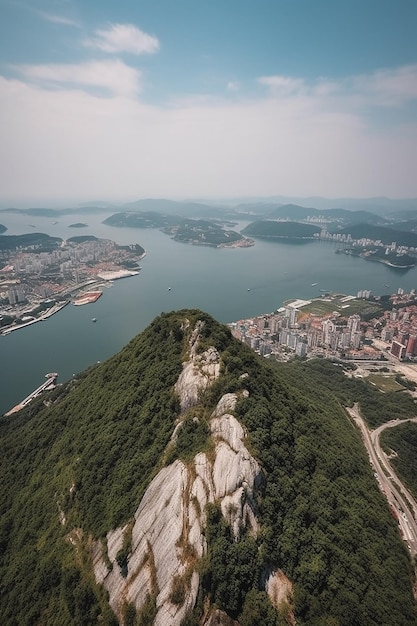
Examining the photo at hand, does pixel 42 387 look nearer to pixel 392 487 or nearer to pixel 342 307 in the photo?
pixel 392 487

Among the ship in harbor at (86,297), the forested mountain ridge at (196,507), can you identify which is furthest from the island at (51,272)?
the forested mountain ridge at (196,507)

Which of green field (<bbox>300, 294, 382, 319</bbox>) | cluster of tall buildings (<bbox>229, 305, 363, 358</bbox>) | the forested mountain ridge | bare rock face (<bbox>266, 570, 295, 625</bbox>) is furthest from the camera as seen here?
green field (<bbox>300, 294, 382, 319</bbox>)

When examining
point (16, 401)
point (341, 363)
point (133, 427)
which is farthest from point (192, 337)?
point (341, 363)

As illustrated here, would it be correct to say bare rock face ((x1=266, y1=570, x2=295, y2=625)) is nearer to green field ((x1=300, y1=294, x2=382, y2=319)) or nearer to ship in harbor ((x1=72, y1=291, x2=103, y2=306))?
green field ((x1=300, y1=294, x2=382, y2=319))

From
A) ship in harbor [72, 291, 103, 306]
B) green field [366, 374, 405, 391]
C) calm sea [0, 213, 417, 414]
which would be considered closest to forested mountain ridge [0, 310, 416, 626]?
green field [366, 374, 405, 391]

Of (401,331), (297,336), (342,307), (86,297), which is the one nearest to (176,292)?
(86,297)

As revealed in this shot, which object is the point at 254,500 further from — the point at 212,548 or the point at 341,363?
the point at 341,363

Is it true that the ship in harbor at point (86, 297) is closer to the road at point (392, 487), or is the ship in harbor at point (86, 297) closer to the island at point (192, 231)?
the road at point (392, 487)
